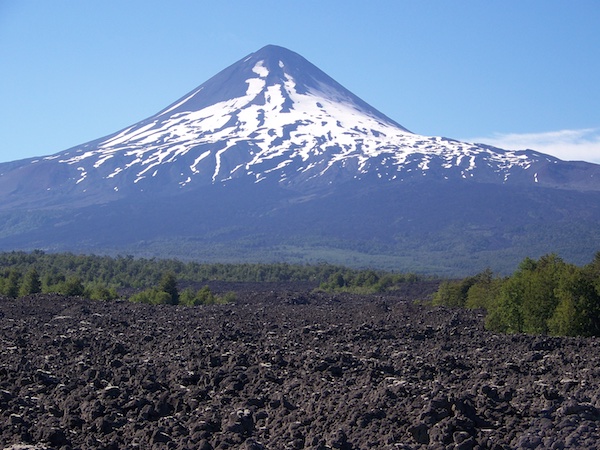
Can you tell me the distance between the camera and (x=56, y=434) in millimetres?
15508

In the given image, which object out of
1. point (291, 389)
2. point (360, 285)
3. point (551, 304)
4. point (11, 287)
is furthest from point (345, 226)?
point (291, 389)

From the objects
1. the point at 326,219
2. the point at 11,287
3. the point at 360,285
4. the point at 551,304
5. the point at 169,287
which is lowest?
the point at 360,285

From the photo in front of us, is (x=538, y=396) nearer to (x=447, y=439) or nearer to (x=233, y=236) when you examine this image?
(x=447, y=439)

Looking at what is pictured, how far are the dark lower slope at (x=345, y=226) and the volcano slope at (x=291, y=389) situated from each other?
97.9 m

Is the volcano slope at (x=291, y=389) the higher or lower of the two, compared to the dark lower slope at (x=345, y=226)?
higher

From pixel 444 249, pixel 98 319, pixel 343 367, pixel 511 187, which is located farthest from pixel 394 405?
pixel 511 187

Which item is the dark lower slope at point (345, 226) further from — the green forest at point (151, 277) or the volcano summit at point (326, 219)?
the green forest at point (151, 277)

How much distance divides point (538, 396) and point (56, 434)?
23.6ft

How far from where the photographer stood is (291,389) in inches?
715

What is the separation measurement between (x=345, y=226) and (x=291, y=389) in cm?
14665

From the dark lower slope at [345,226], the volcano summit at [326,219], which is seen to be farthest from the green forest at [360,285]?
the volcano summit at [326,219]

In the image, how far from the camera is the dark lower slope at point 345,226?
141m

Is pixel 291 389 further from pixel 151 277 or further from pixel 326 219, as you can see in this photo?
Result: pixel 326 219

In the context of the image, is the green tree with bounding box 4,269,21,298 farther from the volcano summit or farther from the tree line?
the volcano summit
